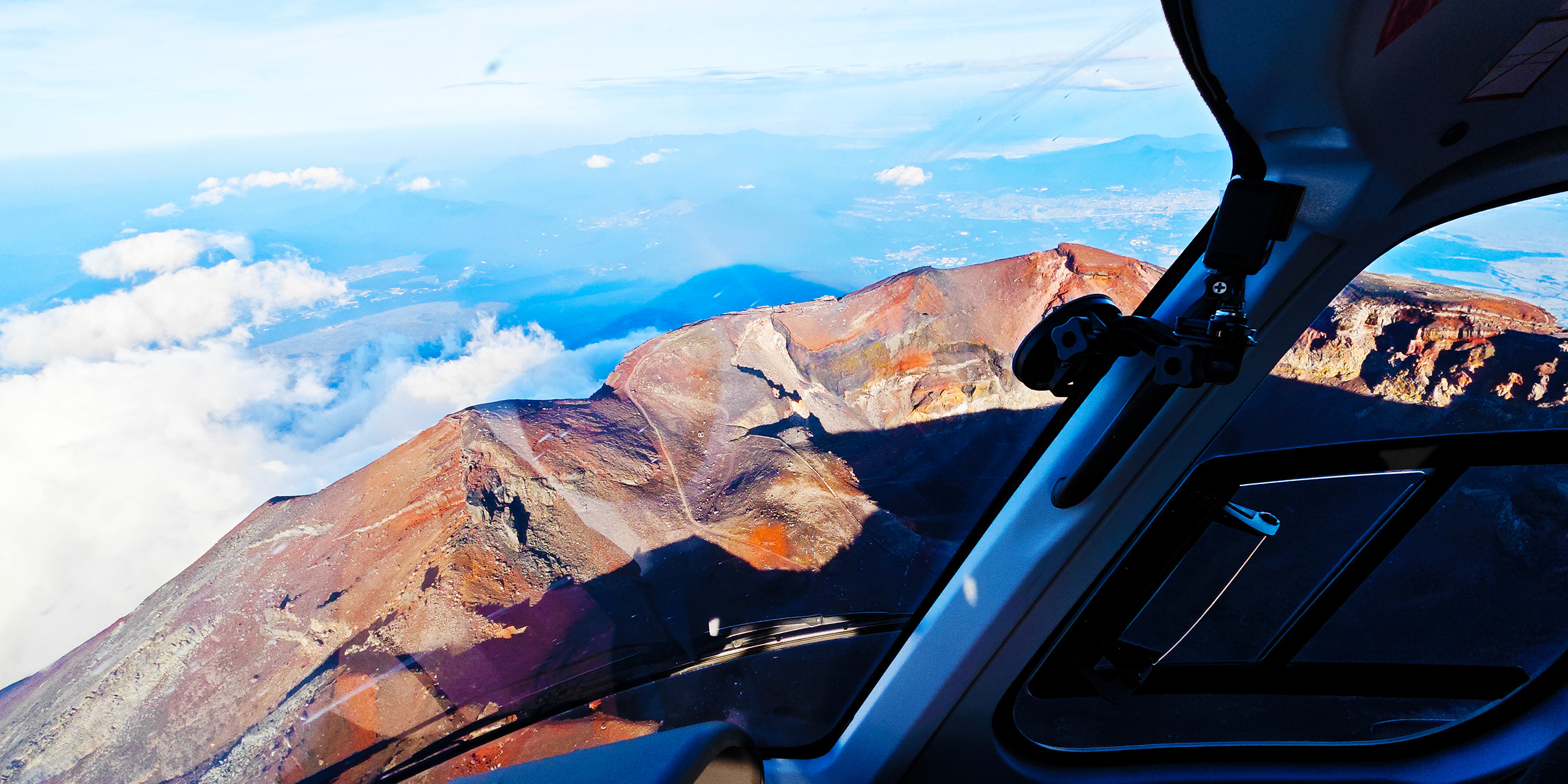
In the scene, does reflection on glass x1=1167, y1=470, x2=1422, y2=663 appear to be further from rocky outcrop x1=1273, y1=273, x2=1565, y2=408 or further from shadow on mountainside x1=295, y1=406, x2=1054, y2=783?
shadow on mountainside x1=295, y1=406, x2=1054, y2=783

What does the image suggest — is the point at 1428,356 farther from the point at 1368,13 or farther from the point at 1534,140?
the point at 1368,13

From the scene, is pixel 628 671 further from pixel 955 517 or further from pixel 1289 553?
pixel 1289 553

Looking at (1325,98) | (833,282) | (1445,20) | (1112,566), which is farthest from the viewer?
(833,282)

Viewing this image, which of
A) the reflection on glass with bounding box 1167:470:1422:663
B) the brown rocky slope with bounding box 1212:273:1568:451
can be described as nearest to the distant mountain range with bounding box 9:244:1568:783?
the brown rocky slope with bounding box 1212:273:1568:451

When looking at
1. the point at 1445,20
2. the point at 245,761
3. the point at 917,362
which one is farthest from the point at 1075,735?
the point at 245,761

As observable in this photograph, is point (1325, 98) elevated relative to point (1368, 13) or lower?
lower

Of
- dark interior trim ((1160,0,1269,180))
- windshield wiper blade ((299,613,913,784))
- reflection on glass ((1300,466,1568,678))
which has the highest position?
dark interior trim ((1160,0,1269,180))

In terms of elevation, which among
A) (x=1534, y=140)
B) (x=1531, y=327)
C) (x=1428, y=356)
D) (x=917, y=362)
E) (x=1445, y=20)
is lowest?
(x=917, y=362)

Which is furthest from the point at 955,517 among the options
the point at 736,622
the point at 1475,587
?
the point at 1475,587

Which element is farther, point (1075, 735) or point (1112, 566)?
point (1075, 735)
